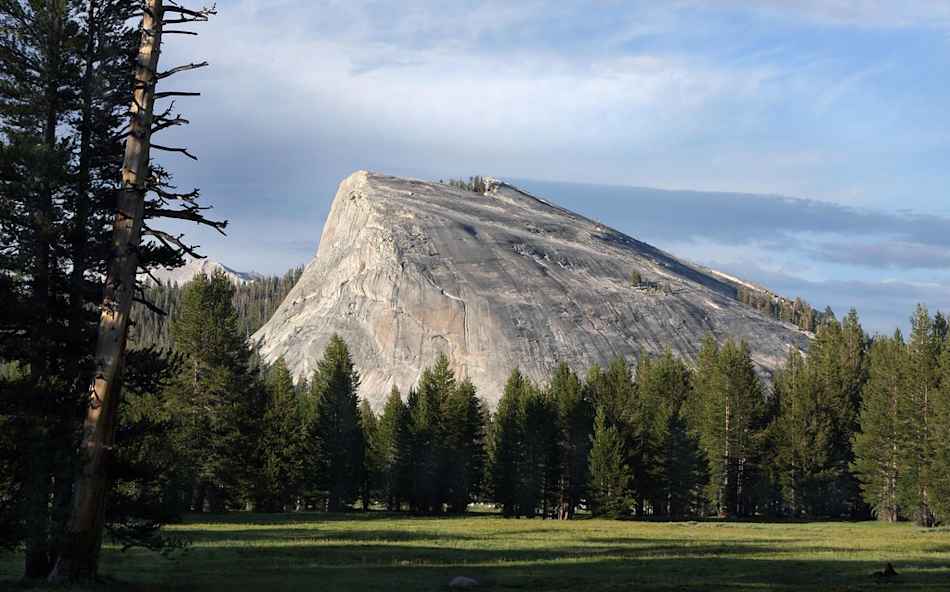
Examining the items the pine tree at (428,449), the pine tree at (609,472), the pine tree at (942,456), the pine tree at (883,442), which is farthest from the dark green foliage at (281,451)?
the pine tree at (883,442)

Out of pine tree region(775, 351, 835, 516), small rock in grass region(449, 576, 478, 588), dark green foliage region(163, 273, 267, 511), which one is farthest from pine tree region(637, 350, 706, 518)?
small rock in grass region(449, 576, 478, 588)

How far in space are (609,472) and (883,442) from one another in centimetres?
2848

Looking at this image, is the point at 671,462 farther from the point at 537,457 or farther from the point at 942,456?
the point at 942,456

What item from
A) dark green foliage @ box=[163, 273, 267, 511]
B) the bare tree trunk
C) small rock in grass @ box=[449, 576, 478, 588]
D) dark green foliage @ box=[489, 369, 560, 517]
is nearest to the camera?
the bare tree trunk

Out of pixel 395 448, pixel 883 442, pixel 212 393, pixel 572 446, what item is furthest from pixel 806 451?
pixel 212 393

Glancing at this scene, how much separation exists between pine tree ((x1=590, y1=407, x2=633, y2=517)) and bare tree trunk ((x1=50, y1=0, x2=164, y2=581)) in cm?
7573

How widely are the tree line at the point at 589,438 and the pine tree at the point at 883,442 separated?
195 mm

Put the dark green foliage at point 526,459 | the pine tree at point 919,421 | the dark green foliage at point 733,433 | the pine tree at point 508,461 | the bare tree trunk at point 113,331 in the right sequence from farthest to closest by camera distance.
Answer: the dark green foliage at point 733,433 → the dark green foliage at point 526,459 → the pine tree at point 508,461 → the pine tree at point 919,421 → the bare tree trunk at point 113,331

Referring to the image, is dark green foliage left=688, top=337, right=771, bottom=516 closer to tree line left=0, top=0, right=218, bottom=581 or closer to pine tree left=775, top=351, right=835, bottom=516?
pine tree left=775, top=351, right=835, bottom=516

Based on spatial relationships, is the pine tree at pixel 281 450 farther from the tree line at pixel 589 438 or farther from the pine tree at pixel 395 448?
the pine tree at pixel 395 448

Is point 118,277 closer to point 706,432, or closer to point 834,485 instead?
point 706,432

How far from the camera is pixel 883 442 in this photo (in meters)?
100

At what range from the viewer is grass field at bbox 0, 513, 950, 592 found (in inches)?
1232

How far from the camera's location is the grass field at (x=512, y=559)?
Result: 31297mm
